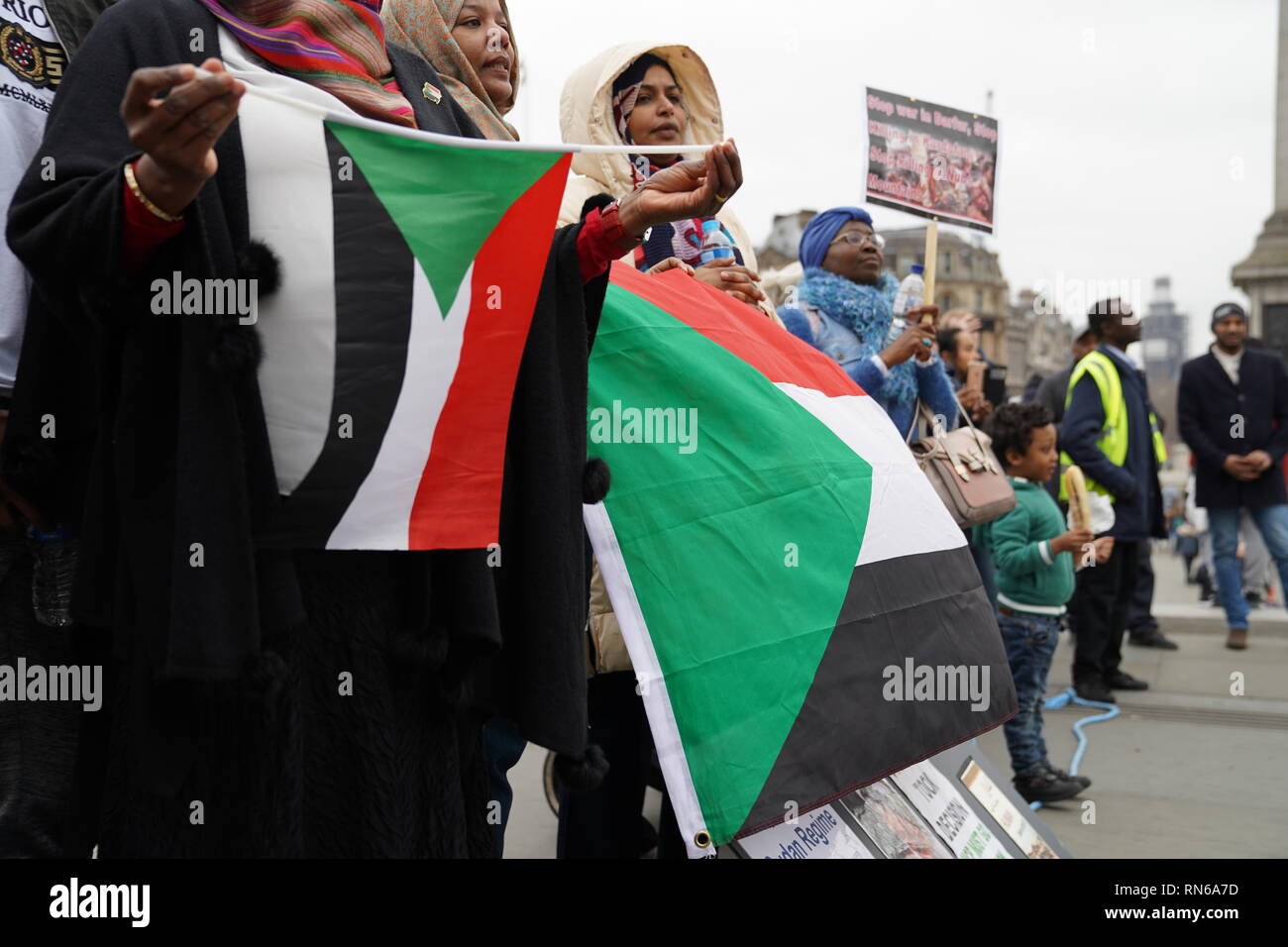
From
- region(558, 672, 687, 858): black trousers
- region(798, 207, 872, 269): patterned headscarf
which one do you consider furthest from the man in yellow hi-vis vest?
region(558, 672, 687, 858): black trousers

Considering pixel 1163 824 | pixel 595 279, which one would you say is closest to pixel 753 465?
pixel 595 279

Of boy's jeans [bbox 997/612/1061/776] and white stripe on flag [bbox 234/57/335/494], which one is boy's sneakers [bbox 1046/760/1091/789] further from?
white stripe on flag [bbox 234/57/335/494]

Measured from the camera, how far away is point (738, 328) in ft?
9.89

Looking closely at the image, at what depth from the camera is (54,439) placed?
1.96 meters

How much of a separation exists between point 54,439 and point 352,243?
58 centimetres

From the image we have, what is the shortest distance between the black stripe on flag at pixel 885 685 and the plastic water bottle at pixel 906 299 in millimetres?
1816

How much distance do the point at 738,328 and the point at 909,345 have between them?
4.52 feet

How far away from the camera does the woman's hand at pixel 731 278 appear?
3.21 meters

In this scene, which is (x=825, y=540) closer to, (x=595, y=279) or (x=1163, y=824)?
(x=595, y=279)

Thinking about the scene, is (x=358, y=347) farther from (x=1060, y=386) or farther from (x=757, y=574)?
(x=1060, y=386)

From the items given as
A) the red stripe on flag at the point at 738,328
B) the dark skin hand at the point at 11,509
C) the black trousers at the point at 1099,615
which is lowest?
the black trousers at the point at 1099,615

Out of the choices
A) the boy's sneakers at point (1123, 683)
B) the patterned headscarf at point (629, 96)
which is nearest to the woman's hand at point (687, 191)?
the patterned headscarf at point (629, 96)

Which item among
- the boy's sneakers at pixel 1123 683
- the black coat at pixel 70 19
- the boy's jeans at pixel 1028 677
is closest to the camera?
the black coat at pixel 70 19

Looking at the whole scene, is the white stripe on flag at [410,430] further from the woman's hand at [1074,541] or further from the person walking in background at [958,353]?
the person walking in background at [958,353]
